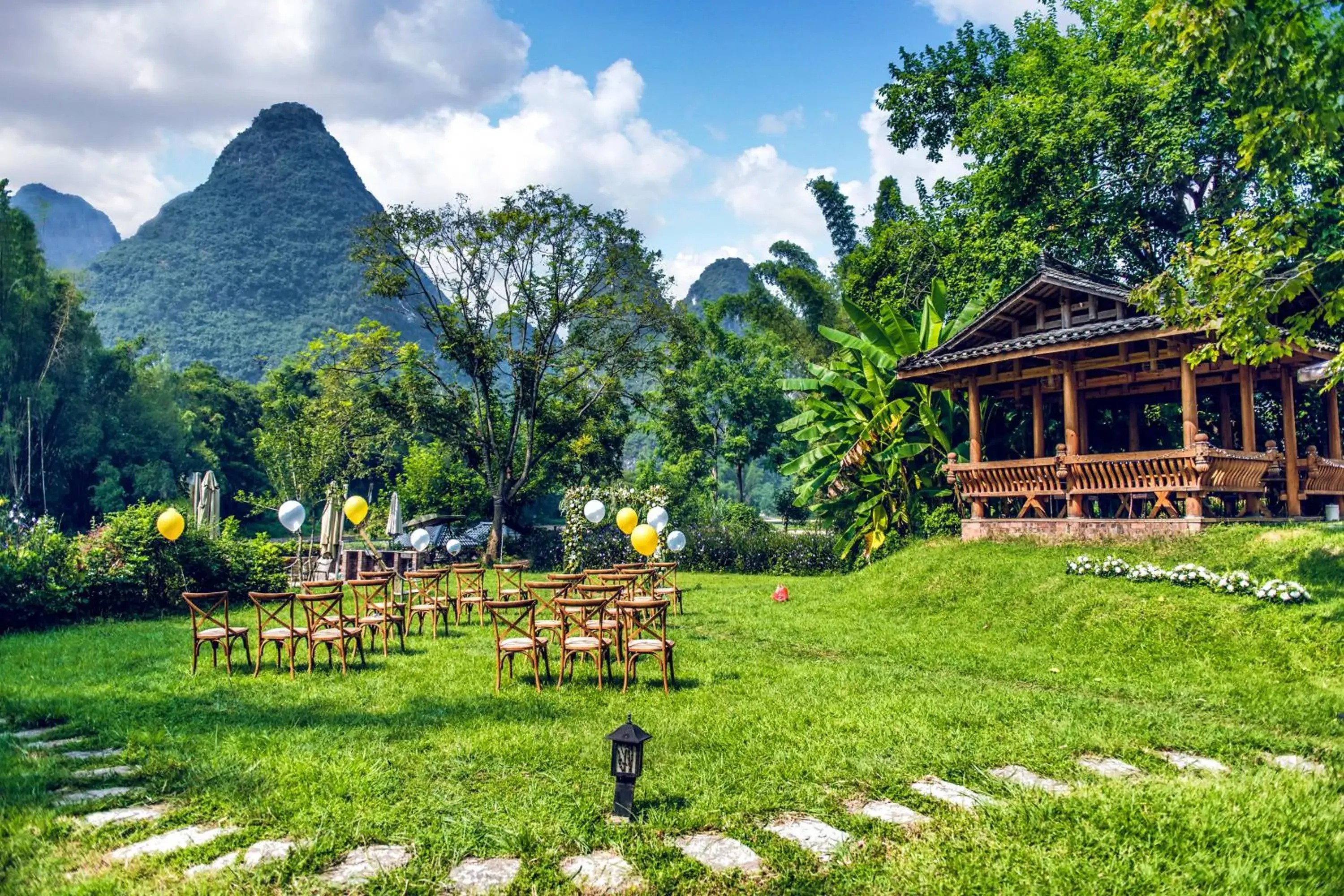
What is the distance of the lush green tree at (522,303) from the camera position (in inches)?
896

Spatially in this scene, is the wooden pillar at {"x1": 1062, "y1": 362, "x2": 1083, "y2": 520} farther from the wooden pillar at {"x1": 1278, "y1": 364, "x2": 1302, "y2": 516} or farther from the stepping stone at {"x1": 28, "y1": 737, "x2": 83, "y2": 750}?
the stepping stone at {"x1": 28, "y1": 737, "x2": 83, "y2": 750}

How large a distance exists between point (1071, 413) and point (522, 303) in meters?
15.8

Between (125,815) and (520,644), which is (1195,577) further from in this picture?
(125,815)

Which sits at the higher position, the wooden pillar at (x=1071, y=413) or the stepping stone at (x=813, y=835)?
the wooden pillar at (x=1071, y=413)

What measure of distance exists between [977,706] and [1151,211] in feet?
65.2

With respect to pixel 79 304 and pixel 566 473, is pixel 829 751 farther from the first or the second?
pixel 79 304

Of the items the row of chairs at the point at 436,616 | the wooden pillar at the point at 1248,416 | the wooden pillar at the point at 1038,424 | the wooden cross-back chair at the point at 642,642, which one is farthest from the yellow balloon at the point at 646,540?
the wooden pillar at the point at 1248,416

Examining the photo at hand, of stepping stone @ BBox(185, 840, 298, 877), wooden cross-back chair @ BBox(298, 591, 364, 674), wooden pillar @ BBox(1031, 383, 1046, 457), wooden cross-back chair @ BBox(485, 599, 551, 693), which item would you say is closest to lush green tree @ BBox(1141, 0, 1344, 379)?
wooden pillar @ BBox(1031, 383, 1046, 457)

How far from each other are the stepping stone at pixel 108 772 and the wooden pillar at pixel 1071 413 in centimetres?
1315

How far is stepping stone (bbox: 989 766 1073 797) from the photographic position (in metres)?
4.55

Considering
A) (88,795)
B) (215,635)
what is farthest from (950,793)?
(215,635)

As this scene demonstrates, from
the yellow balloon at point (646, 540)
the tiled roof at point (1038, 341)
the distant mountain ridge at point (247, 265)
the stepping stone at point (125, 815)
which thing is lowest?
the stepping stone at point (125, 815)

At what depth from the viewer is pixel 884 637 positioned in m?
10.5

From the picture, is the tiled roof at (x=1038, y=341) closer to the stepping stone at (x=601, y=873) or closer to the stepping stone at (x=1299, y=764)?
the stepping stone at (x=1299, y=764)
